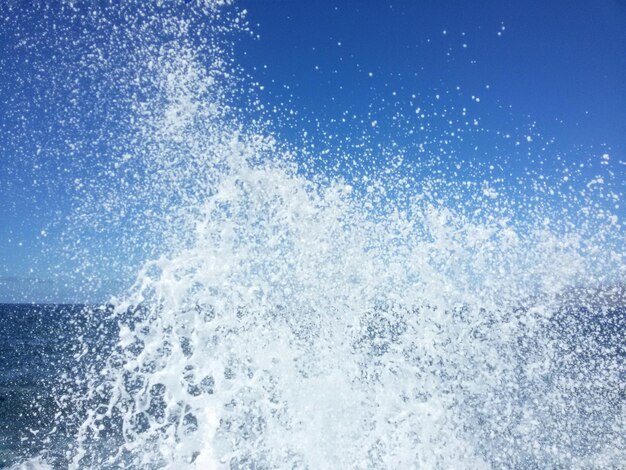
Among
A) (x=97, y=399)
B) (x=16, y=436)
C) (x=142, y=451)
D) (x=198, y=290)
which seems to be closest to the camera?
(x=198, y=290)

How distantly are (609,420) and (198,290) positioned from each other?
1044 centimetres

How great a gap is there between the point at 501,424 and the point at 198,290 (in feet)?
22.6

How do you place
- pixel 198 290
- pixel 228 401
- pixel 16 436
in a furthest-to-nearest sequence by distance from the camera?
1. pixel 16 436
2. pixel 198 290
3. pixel 228 401

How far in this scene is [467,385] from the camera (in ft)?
26.2

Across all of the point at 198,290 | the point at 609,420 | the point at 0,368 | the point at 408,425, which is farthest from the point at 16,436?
the point at 0,368

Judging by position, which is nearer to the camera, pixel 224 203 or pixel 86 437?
pixel 224 203

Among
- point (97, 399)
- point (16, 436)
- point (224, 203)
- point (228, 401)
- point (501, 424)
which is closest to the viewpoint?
point (228, 401)

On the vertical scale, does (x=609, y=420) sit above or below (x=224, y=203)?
below

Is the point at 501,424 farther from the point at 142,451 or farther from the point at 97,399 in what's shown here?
the point at 97,399

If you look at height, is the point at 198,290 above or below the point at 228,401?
above

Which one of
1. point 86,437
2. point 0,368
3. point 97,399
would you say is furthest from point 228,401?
point 0,368

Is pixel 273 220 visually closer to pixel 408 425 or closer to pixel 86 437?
pixel 408 425

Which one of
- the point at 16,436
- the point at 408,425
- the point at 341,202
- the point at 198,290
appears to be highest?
the point at 341,202

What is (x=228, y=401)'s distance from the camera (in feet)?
20.1
